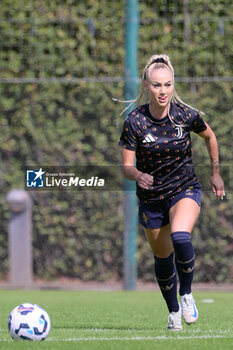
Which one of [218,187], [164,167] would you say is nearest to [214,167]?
[218,187]

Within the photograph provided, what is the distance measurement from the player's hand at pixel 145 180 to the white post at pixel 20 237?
4.70 meters

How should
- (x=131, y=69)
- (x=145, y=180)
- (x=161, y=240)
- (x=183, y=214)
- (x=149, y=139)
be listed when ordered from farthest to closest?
(x=131, y=69)
(x=161, y=240)
(x=149, y=139)
(x=183, y=214)
(x=145, y=180)

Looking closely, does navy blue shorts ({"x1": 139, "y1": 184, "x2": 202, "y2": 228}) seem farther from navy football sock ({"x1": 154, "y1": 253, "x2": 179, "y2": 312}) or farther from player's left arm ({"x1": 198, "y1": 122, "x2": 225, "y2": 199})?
navy football sock ({"x1": 154, "y1": 253, "x2": 179, "y2": 312})

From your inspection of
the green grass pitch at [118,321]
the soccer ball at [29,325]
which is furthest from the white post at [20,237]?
the soccer ball at [29,325]

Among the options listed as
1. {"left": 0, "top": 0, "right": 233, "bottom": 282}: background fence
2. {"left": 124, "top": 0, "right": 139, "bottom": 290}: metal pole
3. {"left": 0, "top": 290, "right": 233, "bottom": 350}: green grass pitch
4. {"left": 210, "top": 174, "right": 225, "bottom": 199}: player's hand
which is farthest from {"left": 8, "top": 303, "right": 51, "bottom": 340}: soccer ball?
{"left": 0, "top": 0, "right": 233, "bottom": 282}: background fence

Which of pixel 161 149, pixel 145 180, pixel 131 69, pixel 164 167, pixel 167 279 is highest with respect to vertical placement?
pixel 131 69

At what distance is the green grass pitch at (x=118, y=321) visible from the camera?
5477mm

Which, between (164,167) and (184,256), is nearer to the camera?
(184,256)

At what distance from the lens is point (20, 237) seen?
1057 centimetres

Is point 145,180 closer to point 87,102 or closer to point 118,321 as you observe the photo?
point 118,321

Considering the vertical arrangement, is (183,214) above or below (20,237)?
below

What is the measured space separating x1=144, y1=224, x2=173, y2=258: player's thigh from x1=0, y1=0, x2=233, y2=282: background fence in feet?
13.0

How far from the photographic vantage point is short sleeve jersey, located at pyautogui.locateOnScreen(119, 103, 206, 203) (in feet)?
20.7

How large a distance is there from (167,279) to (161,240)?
11.7 inches
